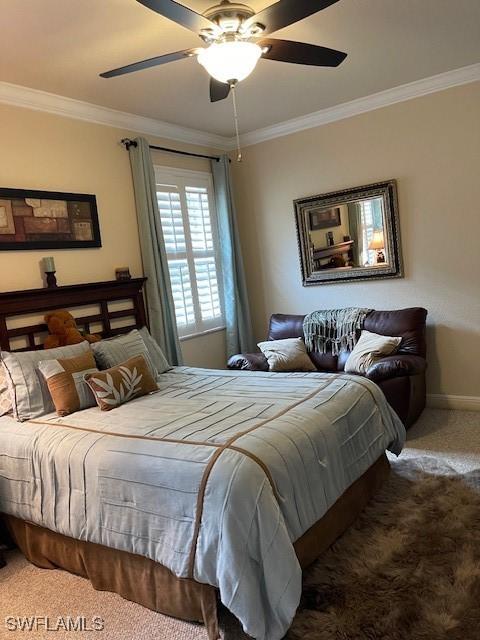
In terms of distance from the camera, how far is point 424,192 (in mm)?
4234

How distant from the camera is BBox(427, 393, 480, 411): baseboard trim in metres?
4.22

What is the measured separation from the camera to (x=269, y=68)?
11.1ft

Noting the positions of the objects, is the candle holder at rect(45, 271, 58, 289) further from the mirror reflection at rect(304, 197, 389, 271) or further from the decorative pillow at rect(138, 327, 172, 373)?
the mirror reflection at rect(304, 197, 389, 271)

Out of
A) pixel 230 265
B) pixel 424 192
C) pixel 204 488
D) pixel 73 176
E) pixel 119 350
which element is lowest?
pixel 204 488

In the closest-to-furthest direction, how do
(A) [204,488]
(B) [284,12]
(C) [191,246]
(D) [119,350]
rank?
(A) [204,488]
(B) [284,12]
(D) [119,350]
(C) [191,246]

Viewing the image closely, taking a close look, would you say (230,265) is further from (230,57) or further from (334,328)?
(230,57)

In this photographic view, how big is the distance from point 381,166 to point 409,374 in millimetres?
1935

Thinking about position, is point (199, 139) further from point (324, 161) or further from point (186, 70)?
point (186, 70)

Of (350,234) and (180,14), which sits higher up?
(180,14)

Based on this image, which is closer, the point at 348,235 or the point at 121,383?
the point at 121,383

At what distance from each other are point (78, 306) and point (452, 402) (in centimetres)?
324

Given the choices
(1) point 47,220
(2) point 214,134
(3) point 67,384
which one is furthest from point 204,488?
(2) point 214,134

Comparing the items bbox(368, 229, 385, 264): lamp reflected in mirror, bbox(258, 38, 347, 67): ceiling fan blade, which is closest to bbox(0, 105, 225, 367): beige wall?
bbox(258, 38, 347, 67): ceiling fan blade

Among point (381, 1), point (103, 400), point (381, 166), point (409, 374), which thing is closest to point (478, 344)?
point (409, 374)
